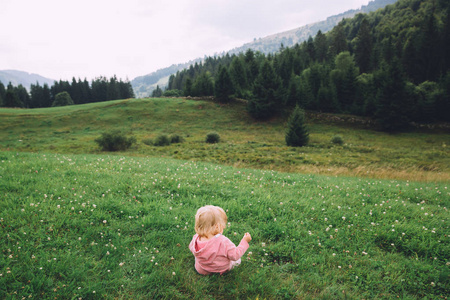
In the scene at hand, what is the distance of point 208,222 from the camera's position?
3857 mm

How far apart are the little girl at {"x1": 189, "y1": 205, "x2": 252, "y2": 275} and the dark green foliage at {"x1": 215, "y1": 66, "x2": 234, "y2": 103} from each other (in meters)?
66.9

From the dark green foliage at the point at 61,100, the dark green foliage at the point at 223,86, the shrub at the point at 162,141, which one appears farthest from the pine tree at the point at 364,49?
the dark green foliage at the point at 61,100

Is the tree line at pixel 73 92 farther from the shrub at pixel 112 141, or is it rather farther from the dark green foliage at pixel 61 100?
the shrub at pixel 112 141

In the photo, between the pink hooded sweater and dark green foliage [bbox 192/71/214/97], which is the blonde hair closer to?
the pink hooded sweater

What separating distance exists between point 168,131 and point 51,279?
4355 cm

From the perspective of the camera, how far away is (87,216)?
5602 millimetres

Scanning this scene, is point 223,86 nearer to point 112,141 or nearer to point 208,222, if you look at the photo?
point 112,141

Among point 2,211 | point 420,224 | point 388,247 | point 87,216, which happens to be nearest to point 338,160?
point 420,224

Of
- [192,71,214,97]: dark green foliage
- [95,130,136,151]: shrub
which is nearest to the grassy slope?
[95,130,136,151]: shrub

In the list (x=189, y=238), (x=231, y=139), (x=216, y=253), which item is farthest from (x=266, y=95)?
(x=216, y=253)

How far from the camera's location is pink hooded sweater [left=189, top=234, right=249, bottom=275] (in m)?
3.88

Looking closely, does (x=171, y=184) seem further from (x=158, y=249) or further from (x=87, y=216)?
(x=158, y=249)

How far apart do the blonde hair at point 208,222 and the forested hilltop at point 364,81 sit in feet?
177

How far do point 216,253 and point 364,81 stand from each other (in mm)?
74762
